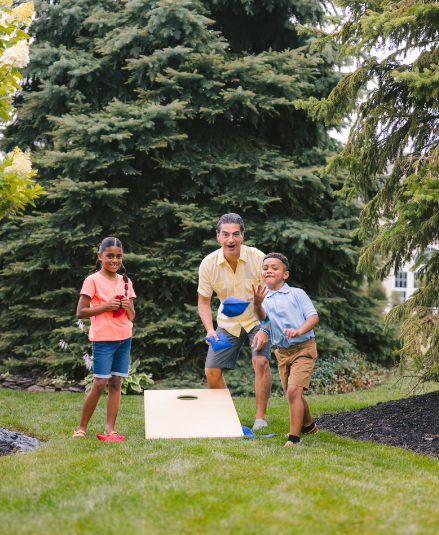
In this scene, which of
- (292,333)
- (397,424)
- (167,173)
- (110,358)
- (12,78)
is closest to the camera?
(12,78)

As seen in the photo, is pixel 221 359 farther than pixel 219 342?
Yes

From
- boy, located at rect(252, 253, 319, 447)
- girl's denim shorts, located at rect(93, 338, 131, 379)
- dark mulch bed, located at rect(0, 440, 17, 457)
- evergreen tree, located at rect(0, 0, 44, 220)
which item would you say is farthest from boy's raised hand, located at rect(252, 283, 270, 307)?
dark mulch bed, located at rect(0, 440, 17, 457)

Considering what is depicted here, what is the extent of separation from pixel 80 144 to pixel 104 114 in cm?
64

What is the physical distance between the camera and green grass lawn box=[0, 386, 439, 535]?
7.07 feet

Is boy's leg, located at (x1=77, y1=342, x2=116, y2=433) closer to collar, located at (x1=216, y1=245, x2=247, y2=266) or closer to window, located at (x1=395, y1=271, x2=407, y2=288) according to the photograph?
collar, located at (x1=216, y1=245, x2=247, y2=266)

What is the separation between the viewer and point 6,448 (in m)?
3.84

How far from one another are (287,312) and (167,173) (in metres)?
5.33

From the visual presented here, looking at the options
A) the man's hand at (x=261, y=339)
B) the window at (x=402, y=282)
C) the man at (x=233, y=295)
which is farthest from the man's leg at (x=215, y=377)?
the window at (x=402, y=282)

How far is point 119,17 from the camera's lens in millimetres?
9070

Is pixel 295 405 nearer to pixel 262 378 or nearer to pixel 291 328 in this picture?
pixel 291 328

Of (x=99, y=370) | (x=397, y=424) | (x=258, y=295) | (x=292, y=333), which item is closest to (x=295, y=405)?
(x=292, y=333)

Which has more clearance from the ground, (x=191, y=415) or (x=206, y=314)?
(x=206, y=314)

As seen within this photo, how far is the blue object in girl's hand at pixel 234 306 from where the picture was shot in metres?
4.42

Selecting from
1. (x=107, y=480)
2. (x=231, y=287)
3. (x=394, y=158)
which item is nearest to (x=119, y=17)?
(x=394, y=158)
